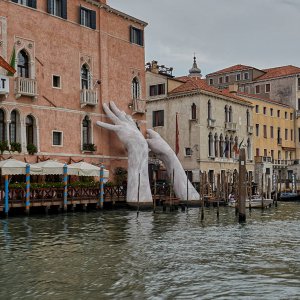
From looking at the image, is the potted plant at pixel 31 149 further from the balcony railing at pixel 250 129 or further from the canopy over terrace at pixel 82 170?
the balcony railing at pixel 250 129

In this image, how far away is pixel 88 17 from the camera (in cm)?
3422

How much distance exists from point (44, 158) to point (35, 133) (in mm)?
1367

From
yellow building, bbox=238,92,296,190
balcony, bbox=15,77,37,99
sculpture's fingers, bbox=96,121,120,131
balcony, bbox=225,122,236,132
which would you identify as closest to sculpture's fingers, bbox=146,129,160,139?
sculpture's fingers, bbox=96,121,120,131

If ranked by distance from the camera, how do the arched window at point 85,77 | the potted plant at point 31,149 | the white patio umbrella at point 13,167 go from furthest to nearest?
1. the arched window at point 85,77
2. the potted plant at point 31,149
3. the white patio umbrella at point 13,167

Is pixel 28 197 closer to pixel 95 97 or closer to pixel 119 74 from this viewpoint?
pixel 95 97

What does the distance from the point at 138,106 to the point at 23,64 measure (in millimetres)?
9154

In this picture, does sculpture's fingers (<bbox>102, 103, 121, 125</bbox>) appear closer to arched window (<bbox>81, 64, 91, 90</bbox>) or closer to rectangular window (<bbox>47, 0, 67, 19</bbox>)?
arched window (<bbox>81, 64, 91, 90</bbox>)

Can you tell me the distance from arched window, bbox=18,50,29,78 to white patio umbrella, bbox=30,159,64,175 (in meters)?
4.84

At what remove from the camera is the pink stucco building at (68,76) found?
96.5ft

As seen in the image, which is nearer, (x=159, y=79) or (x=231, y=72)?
(x=159, y=79)

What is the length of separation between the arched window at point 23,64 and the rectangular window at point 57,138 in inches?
135

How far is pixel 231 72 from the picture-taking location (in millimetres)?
63906

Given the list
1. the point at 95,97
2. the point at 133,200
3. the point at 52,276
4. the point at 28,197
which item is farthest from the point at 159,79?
the point at 52,276

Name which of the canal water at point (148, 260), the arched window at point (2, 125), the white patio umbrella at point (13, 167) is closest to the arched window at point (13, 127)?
the arched window at point (2, 125)
